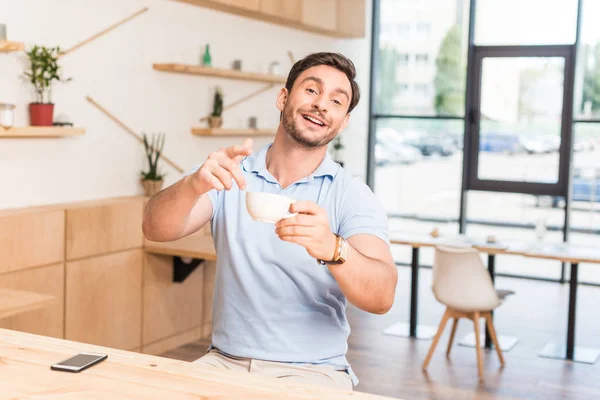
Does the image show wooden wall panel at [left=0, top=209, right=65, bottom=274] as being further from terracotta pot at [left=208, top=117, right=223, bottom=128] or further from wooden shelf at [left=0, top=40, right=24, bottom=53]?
terracotta pot at [left=208, top=117, right=223, bottom=128]

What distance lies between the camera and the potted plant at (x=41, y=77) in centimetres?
438

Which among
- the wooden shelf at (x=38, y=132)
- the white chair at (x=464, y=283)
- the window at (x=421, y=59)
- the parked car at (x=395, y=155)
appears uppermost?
the window at (x=421, y=59)

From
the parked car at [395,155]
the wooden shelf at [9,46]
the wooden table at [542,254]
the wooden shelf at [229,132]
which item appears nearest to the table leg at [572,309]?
the wooden table at [542,254]

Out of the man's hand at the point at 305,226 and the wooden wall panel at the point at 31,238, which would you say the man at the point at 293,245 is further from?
the wooden wall panel at the point at 31,238

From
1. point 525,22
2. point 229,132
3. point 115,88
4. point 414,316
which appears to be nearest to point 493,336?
A: point 414,316

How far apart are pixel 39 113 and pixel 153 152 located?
3.86 feet

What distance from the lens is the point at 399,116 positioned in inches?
321

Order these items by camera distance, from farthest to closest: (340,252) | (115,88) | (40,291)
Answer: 1. (115,88)
2. (40,291)
3. (340,252)

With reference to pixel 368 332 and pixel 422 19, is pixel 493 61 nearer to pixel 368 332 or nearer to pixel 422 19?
pixel 422 19

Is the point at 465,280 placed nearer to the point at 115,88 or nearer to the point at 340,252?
the point at 115,88

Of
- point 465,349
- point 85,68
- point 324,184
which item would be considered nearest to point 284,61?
point 85,68

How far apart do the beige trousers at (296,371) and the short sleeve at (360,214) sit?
370 mm

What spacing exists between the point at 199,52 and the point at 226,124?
69 cm

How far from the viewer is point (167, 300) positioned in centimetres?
519
